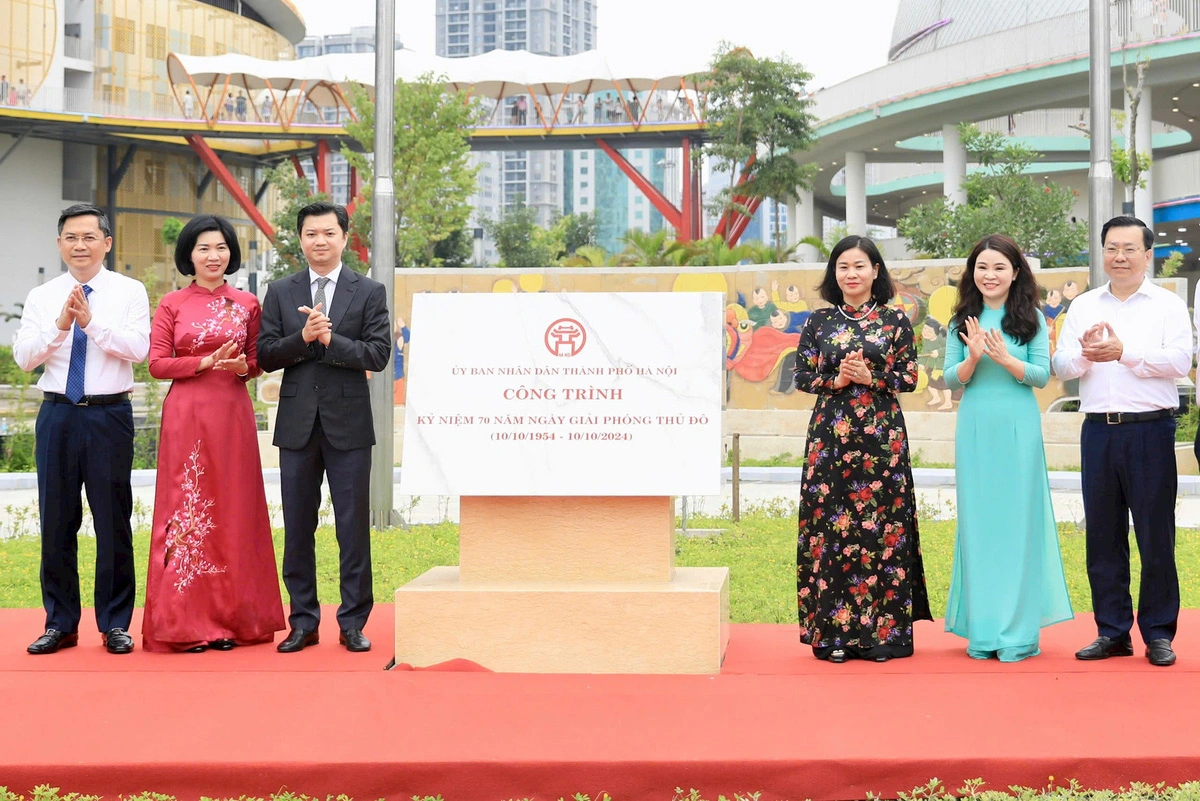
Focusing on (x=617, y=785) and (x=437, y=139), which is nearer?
(x=617, y=785)

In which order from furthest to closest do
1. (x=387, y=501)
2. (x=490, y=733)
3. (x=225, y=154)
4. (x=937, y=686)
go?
(x=225, y=154) < (x=387, y=501) < (x=937, y=686) < (x=490, y=733)

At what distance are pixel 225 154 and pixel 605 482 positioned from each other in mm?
44977

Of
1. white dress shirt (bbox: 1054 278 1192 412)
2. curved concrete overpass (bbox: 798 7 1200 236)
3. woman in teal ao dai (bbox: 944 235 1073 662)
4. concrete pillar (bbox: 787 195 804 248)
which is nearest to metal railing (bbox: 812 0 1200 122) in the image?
curved concrete overpass (bbox: 798 7 1200 236)

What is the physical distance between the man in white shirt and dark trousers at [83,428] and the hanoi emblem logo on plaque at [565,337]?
1.69m

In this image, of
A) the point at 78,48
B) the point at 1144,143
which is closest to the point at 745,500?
→ the point at 1144,143

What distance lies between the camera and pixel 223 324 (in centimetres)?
524

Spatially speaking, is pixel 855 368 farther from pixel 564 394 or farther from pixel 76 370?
pixel 76 370

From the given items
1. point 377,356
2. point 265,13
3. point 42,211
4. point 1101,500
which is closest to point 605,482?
point 377,356

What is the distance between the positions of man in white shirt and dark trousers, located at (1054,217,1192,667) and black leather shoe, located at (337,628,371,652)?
2865mm

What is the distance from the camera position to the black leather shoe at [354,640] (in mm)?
5098

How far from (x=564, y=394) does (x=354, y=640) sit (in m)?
1.34

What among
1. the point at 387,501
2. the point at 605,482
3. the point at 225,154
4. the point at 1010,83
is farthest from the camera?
the point at 225,154

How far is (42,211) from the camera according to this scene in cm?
4372

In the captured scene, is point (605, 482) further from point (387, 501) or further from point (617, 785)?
point (387, 501)
